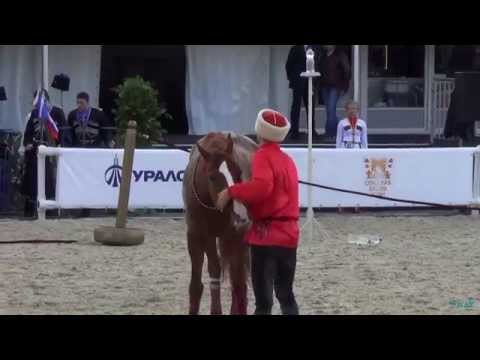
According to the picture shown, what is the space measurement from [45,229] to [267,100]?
666cm

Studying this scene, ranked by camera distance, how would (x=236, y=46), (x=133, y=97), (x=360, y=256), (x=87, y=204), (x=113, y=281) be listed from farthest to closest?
(x=236, y=46), (x=133, y=97), (x=87, y=204), (x=360, y=256), (x=113, y=281)

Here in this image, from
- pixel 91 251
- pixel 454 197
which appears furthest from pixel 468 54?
pixel 91 251

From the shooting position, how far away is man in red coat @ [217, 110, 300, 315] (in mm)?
7531

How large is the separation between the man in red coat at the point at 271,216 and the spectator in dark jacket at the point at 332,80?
11274 mm

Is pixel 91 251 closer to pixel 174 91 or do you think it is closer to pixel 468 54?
pixel 174 91

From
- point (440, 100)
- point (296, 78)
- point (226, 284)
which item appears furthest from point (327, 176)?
point (440, 100)

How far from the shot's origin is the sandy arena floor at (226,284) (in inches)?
377

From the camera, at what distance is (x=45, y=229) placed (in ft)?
47.7

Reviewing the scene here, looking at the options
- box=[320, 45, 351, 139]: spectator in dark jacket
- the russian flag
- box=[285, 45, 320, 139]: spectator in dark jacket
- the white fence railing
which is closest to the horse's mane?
Answer: the russian flag

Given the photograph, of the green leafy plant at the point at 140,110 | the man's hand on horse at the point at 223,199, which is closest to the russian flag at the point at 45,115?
the green leafy plant at the point at 140,110

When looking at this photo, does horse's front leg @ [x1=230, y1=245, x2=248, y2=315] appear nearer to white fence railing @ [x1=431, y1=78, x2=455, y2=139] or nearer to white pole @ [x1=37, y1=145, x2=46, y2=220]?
white pole @ [x1=37, y1=145, x2=46, y2=220]

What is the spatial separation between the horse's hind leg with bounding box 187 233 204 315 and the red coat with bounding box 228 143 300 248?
89cm

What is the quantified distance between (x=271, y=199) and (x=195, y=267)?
4.27ft

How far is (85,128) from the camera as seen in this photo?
1641 cm
